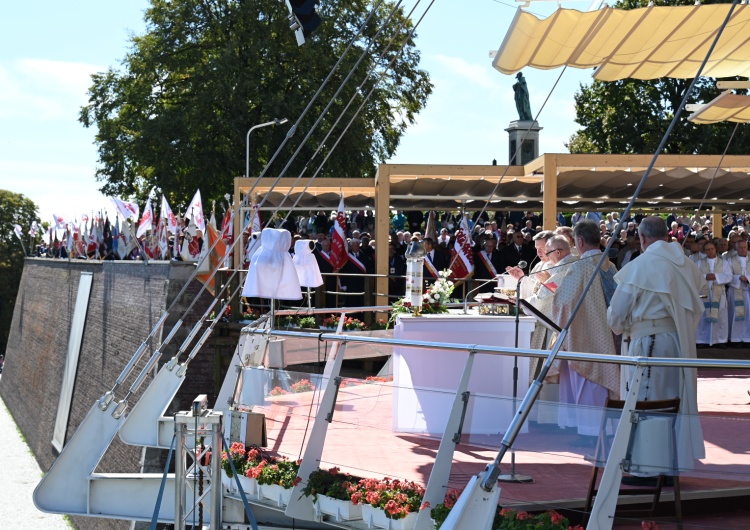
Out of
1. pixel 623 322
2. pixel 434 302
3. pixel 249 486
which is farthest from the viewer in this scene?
pixel 434 302

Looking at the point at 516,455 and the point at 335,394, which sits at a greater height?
the point at 335,394

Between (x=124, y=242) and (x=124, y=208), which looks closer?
(x=124, y=208)

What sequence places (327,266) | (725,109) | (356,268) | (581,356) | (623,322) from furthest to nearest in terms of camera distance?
(327,266)
(356,268)
(725,109)
(623,322)
(581,356)

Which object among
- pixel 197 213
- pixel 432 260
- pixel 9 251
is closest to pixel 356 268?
pixel 432 260

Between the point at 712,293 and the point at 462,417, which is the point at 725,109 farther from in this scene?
the point at 462,417

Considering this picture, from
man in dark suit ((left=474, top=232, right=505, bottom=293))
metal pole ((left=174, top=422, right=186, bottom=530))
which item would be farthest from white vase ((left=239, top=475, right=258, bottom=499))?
man in dark suit ((left=474, top=232, right=505, bottom=293))

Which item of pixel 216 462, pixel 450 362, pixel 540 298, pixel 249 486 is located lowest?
pixel 249 486

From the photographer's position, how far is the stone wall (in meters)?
24.2

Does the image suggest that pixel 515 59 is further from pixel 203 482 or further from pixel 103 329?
pixel 103 329

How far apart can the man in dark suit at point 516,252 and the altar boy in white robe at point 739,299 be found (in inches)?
195

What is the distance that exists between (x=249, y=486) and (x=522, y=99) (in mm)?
A: 32537

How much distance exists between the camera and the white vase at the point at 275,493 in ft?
28.9

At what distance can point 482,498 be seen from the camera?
6113 millimetres

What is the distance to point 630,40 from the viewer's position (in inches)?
555
